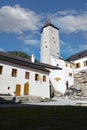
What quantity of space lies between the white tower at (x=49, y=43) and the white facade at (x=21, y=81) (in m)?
16.8

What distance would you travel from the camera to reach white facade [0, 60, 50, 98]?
23.2 m

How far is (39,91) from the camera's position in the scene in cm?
2817

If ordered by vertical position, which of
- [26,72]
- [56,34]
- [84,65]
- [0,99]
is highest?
[56,34]

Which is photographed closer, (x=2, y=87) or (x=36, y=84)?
(x=2, y=87)

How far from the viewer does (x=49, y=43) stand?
4769cm

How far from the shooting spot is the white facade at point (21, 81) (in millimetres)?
23234

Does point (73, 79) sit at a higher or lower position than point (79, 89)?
higher

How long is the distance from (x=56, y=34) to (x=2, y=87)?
34.1 meters

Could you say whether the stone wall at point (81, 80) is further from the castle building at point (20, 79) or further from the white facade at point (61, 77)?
the castle building at point (20, 79)

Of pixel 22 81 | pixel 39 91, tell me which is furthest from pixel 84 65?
pixel 22 81

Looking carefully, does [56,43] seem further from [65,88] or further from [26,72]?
[26,72]

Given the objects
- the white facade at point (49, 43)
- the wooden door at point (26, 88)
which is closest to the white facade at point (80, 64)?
the white facade at point (49, 43)
